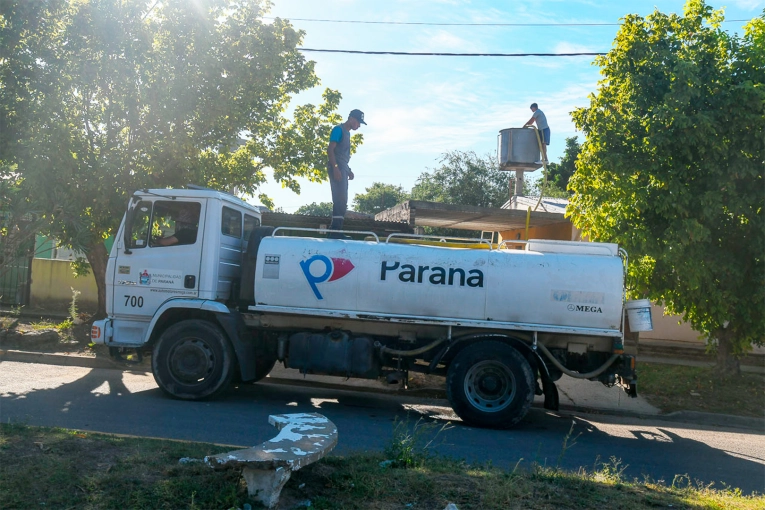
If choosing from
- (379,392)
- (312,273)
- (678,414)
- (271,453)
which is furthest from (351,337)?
(678,414)

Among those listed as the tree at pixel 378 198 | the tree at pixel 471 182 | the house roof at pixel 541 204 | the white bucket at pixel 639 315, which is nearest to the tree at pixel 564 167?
the tree at pixel 471 182

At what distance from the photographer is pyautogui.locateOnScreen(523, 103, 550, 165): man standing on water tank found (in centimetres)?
1366

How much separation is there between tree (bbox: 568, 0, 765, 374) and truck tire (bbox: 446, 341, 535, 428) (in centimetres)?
353

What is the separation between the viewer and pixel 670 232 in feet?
33.8

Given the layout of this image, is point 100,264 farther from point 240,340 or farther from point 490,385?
point 490,385

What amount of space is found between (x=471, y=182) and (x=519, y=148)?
2237 centimetres

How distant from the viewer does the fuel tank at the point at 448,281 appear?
835cm

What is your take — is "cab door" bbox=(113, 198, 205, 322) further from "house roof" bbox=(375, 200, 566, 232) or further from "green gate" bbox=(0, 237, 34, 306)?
"green gate" bbox=(0, 237, 34, 306)

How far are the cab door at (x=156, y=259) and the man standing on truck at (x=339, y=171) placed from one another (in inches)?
78.4

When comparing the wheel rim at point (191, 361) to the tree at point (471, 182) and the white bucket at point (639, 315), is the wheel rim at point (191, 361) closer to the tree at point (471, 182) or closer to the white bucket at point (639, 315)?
the white bucket at point (639, 315)

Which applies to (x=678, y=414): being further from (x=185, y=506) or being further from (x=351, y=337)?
(x=185, y=506)

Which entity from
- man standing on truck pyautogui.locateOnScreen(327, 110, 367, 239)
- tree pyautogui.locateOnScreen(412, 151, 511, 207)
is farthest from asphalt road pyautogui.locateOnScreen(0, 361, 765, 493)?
tree pyautogui.locateOnScreen(412, 151, 511, 207)

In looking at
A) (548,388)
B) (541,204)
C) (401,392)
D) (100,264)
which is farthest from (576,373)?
(541,204)

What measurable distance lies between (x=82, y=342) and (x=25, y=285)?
5840mm
